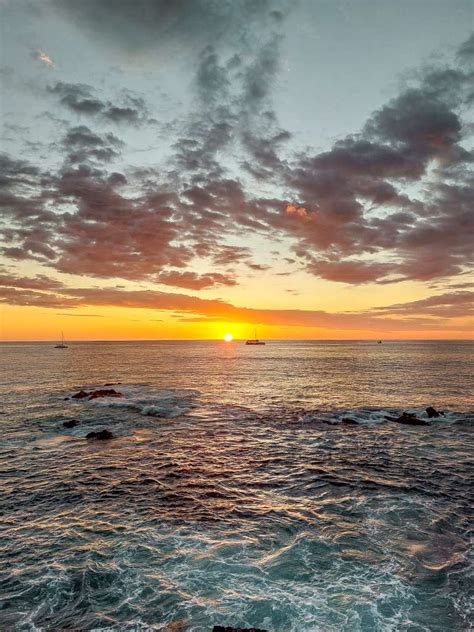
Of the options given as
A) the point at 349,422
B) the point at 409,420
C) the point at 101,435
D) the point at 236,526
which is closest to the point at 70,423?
the point at 101,435

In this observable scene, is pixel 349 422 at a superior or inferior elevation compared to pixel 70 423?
inferior

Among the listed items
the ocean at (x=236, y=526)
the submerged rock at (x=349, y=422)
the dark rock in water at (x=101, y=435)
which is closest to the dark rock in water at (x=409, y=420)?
the ocean at (x=236, y=526)

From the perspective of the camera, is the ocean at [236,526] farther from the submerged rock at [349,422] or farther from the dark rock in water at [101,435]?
the dark rock in water at [101,435]

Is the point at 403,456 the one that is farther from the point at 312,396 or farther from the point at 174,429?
the point at 312,396

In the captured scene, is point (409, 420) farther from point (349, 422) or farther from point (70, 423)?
point (70, 423)

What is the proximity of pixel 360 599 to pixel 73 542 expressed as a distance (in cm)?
1210

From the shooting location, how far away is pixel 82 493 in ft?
72.3

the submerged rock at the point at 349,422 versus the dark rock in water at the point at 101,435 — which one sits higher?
the dark rock in water at the point at 101,435

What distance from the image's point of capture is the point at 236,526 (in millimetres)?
18203

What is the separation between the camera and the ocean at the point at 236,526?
1262 cm

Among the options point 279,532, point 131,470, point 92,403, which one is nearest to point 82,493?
point 131,470

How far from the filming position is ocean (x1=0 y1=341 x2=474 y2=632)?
12.6 metres

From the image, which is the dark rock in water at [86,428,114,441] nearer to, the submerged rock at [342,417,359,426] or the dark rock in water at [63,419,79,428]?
the dark rock in water at [63,419,79,428]

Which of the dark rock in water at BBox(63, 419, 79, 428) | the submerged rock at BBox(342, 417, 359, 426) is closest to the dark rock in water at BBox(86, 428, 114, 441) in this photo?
the dark rock in water at BBox(63, 419, 79, 428)
